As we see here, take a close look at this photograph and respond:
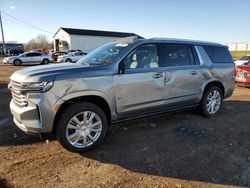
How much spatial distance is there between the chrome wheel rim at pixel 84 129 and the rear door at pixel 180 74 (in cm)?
168

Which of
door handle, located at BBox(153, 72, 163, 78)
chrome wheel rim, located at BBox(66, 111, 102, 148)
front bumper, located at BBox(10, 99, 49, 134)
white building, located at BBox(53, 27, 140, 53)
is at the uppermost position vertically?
white building, located at BBox(53, 27, 140, 53)

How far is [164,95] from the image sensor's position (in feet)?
15.7

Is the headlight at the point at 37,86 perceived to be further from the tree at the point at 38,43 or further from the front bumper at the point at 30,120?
the tree at the point at 38,43

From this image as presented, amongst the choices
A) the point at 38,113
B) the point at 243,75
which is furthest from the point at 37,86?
the point at 243,75

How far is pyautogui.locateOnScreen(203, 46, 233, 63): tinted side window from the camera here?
5.79m

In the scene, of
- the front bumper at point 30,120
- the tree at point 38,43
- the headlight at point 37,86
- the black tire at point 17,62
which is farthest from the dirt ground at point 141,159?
the tree at point 38,43

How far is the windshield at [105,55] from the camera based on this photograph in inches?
166

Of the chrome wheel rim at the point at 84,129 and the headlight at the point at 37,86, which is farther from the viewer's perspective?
the chrome wheel rim at the point at 84,129

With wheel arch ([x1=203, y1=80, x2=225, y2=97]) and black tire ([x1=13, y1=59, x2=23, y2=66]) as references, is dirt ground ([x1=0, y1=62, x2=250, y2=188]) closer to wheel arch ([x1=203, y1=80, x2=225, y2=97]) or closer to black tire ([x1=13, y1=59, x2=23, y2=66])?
wheel arch ([x1=203, y1=80, x2=225, y2=97])

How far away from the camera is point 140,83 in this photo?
4.32m

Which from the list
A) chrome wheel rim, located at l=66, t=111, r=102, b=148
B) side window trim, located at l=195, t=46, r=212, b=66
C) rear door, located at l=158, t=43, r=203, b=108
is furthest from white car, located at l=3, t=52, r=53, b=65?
chrome wheel rim, located at l=66, t=111, r=102, b=148

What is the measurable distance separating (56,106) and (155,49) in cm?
233

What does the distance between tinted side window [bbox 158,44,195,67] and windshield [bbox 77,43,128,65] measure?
0.87 m

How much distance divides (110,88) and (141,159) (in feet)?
4.27
